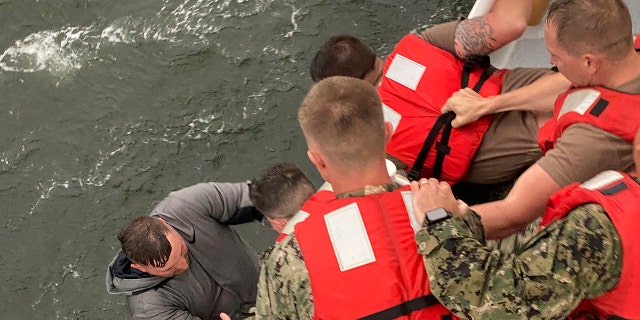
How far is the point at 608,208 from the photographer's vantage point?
1618 millimetres

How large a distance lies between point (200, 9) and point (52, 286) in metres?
2.68

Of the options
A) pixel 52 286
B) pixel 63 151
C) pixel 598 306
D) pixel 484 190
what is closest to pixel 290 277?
pixel 598 306

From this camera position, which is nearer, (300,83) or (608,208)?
(608,208)

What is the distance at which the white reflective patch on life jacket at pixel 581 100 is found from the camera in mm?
2104

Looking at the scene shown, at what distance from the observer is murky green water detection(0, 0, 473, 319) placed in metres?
4.47

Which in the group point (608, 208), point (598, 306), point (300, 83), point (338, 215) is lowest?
point (300, 83)

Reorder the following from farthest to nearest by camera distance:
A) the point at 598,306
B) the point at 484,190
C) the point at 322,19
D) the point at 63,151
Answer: the point at 322,19 < the point at 63,151 < the point at 484,190 < the point at 598,306

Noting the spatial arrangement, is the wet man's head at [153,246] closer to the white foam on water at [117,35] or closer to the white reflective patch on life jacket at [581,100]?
the white reflective patch on life jacket at [581,100]

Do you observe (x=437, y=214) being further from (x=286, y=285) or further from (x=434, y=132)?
(x=434, y=132)

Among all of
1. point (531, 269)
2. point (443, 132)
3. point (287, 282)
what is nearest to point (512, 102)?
point (443, 132)

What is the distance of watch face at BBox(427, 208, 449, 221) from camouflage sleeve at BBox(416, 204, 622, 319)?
0.02 meters

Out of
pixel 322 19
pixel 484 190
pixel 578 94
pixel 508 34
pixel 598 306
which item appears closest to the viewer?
pixel 598 306

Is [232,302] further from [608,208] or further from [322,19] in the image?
[322,19]

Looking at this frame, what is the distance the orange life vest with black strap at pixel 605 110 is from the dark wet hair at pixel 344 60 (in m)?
1.11
